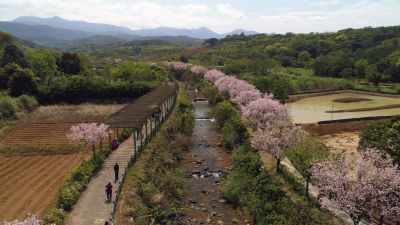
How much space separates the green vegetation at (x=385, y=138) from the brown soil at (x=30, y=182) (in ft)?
81.5

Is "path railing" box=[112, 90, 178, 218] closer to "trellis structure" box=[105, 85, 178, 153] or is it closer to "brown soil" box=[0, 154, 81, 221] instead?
"trellis structure" box=[105, 85, 178, 153]

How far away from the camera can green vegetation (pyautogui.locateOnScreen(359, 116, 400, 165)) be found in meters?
27.6

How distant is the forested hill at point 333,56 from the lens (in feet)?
315

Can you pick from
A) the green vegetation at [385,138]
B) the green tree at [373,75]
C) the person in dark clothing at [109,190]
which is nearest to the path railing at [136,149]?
the person in dark clothing at [109,190]

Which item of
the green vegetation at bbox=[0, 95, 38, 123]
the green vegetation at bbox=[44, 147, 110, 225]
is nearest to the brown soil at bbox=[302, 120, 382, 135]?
the green vegetation at bbox=[44, 147, 110, 225]

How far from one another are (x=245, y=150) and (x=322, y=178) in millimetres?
15316

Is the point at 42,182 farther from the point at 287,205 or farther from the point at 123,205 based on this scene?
the point at 287,205

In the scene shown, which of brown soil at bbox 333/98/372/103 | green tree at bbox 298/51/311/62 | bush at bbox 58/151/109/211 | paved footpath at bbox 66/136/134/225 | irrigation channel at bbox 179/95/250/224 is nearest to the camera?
paved footpath at bbox 66/136/134/225

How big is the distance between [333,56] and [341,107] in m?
56.4

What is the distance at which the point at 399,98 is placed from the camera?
76875 mm

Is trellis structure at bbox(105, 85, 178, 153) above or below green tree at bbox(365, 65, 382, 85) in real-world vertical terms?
below

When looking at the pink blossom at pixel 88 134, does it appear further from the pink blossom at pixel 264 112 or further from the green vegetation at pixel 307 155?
the pink blossom at pixel 264 112

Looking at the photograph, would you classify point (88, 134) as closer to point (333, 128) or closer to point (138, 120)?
point (138, 120)

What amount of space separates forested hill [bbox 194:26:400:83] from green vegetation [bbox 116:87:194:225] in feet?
222
